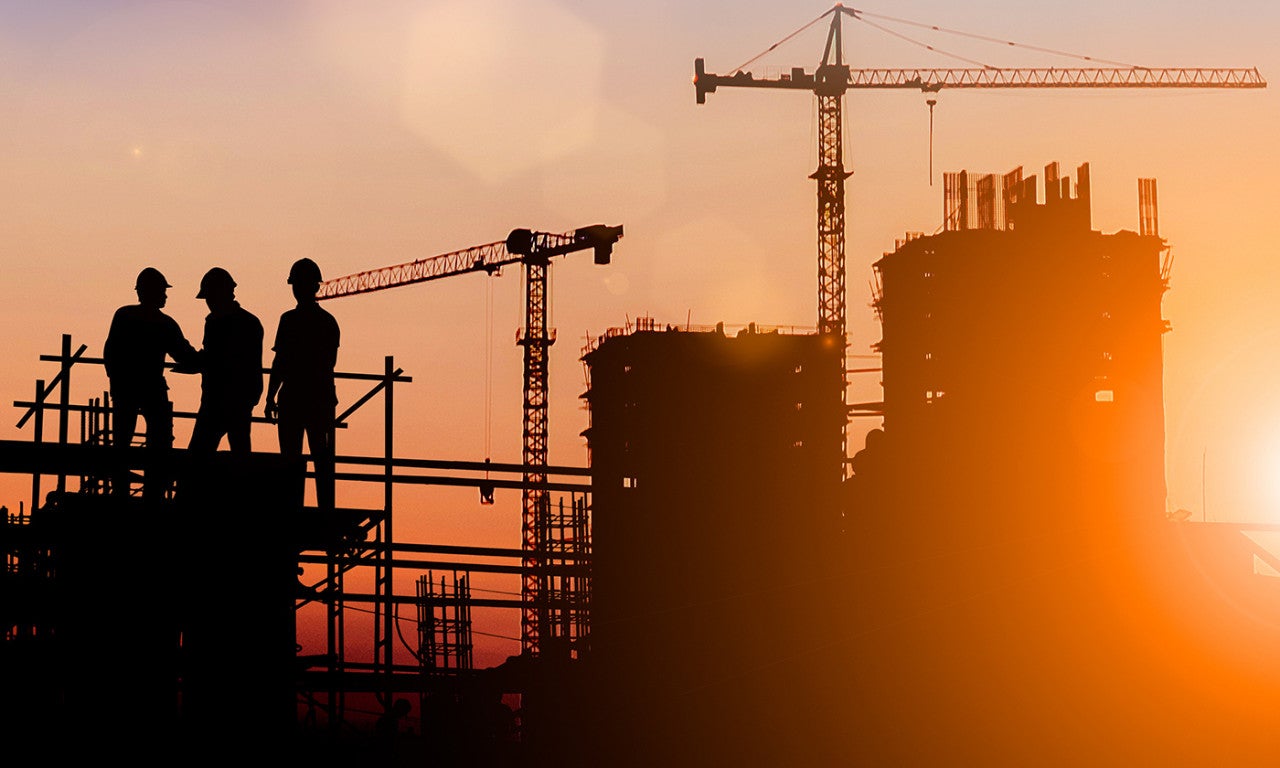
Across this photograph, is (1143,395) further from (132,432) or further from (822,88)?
(132,432)

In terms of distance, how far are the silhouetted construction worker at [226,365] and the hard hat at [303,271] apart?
0.42 meters

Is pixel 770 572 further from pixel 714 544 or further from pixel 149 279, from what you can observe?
pixel 149 279

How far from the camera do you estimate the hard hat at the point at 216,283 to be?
10.5m

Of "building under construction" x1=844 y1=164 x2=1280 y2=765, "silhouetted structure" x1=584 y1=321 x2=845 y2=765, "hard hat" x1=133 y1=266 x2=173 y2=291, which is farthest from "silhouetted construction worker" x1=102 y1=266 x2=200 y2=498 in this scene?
"building under construction" x1=844 y1=164 x2=1280 y2=765

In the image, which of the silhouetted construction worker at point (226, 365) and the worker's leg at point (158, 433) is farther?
the silhouetted construction worker at point (226, 365)

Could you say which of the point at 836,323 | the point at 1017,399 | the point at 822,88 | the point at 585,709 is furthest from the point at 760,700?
the point at 822,88

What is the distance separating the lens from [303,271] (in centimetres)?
1073

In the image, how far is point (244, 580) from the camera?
30.3 feet

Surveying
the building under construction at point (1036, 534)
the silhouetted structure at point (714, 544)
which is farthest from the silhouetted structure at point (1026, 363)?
the silhouetted structure at point (714, 544)

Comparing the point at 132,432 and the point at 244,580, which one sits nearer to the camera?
the point at 244,580

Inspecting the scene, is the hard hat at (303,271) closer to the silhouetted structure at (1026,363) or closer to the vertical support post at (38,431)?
the vertical support post at (38,431)

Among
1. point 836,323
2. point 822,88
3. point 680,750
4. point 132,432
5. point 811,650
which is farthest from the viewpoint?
point 822,88

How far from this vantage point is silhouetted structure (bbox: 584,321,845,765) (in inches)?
1737

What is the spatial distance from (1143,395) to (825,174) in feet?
93.2
